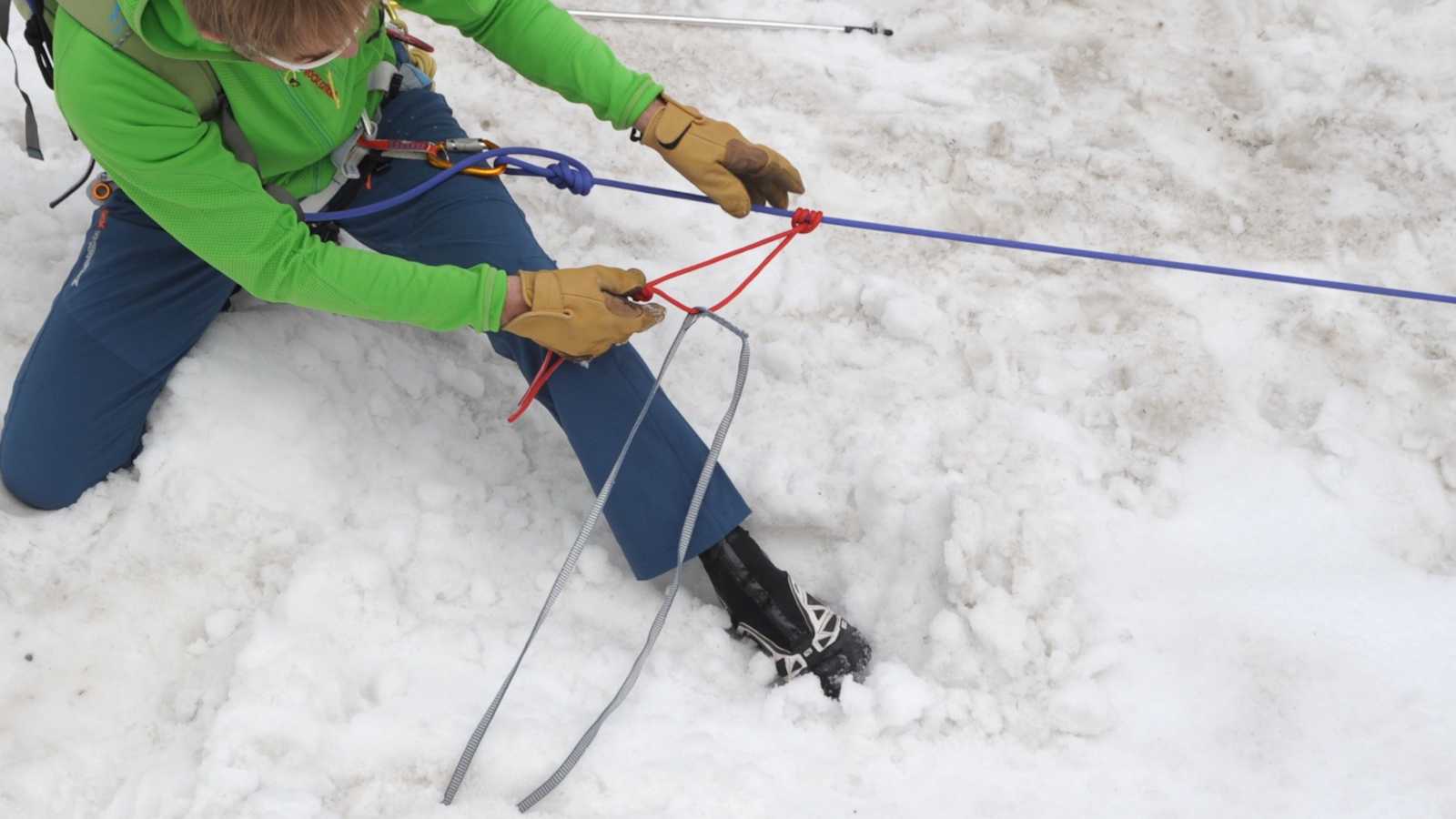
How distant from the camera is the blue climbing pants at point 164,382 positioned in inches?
80.1

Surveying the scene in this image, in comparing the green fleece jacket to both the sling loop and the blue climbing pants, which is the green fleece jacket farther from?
the sling loop

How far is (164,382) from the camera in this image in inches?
85.5

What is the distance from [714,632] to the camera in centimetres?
211

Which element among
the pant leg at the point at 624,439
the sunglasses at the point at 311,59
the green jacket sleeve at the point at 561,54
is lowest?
the pant leg at the point at 624,439

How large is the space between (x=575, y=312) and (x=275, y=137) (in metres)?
0.63

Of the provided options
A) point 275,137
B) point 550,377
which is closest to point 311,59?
point 275,137

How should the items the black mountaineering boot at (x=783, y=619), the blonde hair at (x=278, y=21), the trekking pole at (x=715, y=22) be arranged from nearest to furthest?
the blonde hair at (x=278, y=21) → the black mountaineering boot at (x=783, y=619) → the trekking pole at (x=715, y=22)

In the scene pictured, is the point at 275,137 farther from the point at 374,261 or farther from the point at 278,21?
the point at 278,21

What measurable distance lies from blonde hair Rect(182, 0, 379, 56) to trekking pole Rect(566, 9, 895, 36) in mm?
A: 1963

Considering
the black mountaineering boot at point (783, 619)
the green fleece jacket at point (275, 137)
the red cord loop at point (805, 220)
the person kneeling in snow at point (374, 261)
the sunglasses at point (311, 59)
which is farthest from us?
the red cord loop at point (805, 220)

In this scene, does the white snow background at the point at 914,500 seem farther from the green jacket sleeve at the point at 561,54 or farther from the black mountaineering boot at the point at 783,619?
the green jacket sleeve at the point at 561,54

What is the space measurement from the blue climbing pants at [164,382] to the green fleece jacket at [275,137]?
251 millimetres

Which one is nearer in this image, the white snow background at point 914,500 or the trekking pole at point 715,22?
the white snow background at point 914,500

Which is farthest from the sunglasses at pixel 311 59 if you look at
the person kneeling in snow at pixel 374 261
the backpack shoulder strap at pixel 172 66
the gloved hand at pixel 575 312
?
the gloved hand at pixel 575 312
